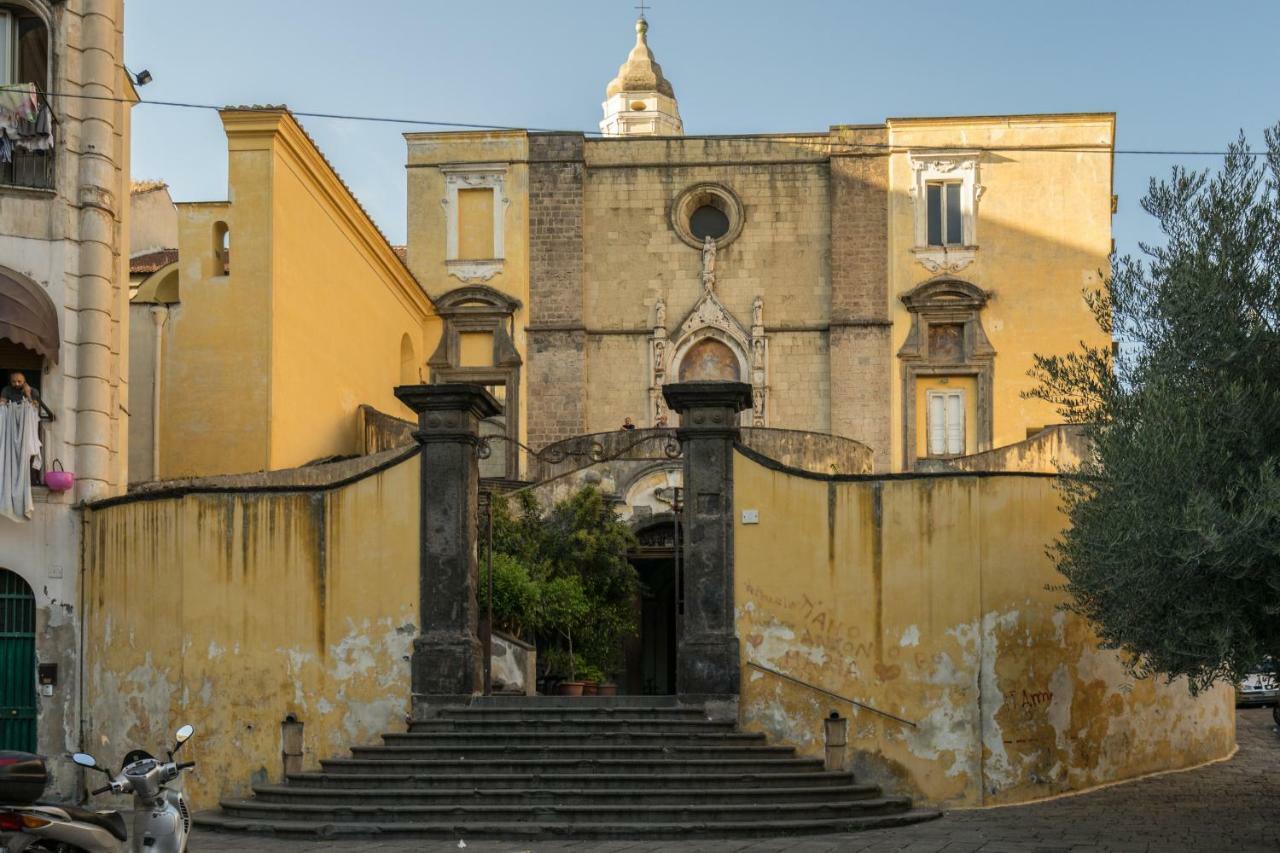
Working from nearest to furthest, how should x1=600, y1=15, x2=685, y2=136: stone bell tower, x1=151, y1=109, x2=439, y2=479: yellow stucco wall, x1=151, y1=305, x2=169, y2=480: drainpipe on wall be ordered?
x1=151, y1=305, x2=169, y2=480: drainpipe on wall
x1=151, y1=109, x2=439, y2=479: yellow stucco wall
x1=600, y1=15, x2=685, y2=136: stone bell tower

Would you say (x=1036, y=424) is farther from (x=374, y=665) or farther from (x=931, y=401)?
(x=374, y=665)

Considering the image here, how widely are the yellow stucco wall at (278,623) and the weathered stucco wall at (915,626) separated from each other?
3.49m

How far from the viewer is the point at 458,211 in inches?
1387

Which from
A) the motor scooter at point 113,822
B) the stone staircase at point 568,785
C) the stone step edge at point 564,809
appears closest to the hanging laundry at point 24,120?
the stone staircase at point 568,785

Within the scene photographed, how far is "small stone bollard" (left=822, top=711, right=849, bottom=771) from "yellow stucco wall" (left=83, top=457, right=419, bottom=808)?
4118mm

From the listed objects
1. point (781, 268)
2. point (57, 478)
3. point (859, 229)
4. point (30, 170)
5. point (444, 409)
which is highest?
point (859, 229)

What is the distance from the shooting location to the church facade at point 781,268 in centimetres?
3425

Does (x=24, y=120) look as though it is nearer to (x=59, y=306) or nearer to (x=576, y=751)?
(x=59, y=306)

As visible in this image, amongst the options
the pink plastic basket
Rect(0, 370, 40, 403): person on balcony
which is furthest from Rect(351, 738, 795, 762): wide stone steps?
Rect(0, 370, 40, 403): person on balcony

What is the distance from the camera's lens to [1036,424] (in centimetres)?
3397

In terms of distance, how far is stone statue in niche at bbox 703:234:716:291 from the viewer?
35.0 m

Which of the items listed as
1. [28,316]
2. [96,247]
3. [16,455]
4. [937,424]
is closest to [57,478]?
[16,455]

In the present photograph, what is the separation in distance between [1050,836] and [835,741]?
2.69 metres

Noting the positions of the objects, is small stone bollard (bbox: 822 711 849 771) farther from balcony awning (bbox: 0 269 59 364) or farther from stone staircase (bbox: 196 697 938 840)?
balcony awning (bbox: 0 269 59 364)
